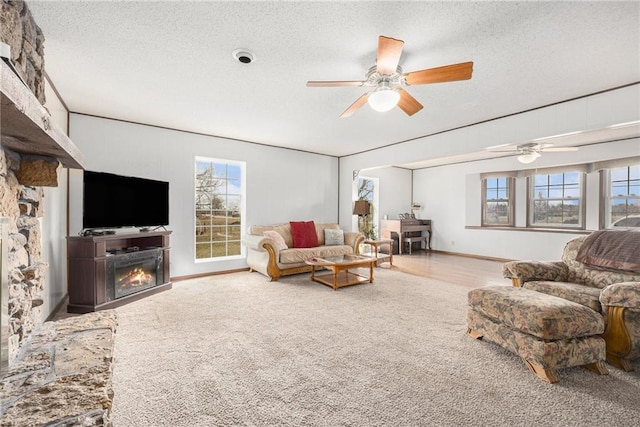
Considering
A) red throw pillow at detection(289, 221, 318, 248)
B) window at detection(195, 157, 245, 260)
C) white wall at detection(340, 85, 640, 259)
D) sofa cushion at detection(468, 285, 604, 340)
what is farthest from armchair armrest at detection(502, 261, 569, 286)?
window at detection(195, 157, 245, 260)

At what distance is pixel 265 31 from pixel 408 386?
8.74 feet

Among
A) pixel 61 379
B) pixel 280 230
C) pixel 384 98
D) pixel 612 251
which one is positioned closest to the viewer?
pixel 61 379

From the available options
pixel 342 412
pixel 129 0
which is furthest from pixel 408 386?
pixel 129 0

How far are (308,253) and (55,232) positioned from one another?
10.9ft

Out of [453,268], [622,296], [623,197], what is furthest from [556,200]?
[622,296]

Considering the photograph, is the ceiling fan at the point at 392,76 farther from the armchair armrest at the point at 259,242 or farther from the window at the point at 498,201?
the window at the point at 498,201

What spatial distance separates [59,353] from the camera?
54.0 inches

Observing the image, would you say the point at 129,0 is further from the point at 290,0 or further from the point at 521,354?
the point at 521,354

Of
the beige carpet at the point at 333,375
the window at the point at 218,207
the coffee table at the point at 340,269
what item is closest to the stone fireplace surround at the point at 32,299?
the beige carpet at the point at 333,375

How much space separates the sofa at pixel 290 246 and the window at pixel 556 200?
13.3 feet

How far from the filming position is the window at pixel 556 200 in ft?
18.8

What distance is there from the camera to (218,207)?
5.21 metres

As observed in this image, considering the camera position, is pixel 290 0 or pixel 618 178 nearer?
pixel 290 0

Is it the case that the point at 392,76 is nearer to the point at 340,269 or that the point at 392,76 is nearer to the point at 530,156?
the point at 340,269
